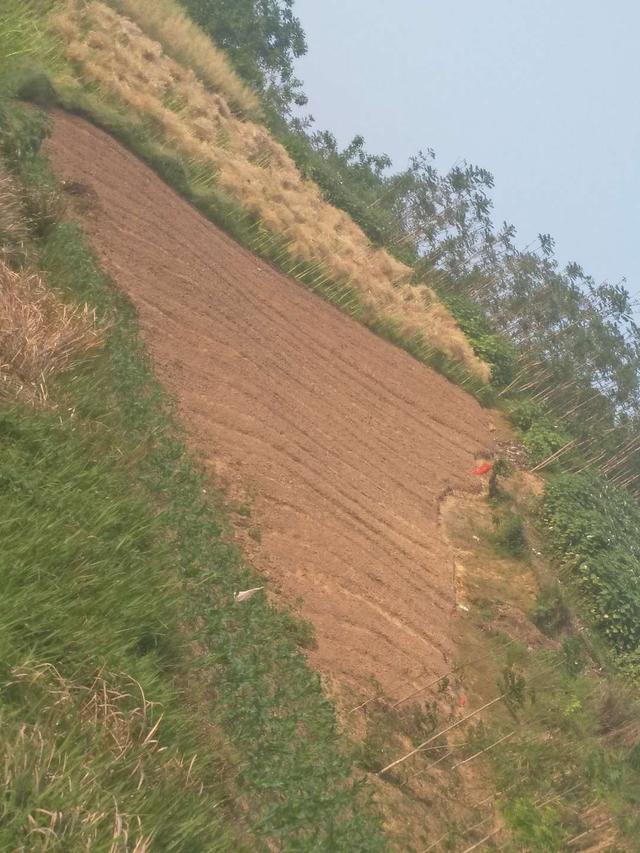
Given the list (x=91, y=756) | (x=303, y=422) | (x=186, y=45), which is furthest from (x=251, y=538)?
(x=186, y=45)

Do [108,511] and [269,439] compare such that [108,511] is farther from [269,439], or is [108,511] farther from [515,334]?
[515,334]

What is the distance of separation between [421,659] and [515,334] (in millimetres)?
17176

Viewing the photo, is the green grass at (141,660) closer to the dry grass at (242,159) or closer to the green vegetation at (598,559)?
the green vegetation at (598,559)

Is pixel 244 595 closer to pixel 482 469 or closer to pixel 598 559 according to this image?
pixel 482 469

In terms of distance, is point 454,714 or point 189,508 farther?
point 454,714

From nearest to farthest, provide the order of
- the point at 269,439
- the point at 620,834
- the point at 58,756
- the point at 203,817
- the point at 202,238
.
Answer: the point at 58,756 < the point at 203,817 < the point at 620,834 < the point at 269,439 < the point at 202,238

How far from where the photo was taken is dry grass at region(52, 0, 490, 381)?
15023mm

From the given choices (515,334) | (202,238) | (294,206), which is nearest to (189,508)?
(202,238)

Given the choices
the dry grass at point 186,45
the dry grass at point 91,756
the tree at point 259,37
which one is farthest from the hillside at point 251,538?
the tree at point 259,37

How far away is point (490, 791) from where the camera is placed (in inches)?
254

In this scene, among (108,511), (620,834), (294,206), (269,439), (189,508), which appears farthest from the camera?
(294,206)

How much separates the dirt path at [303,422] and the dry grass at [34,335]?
4.42ft

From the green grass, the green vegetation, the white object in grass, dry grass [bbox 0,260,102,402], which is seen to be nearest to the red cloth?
the green vegetation

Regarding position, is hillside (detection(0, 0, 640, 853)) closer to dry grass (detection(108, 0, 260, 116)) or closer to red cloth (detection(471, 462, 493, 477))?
red cloth (detection(471, 462, 493, 477))
